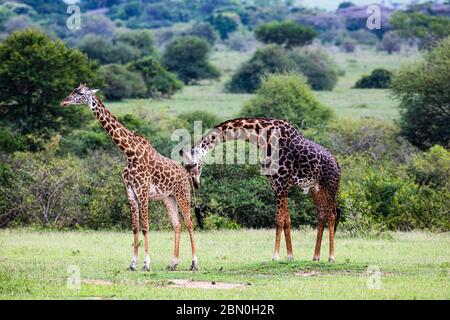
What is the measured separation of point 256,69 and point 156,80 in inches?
307

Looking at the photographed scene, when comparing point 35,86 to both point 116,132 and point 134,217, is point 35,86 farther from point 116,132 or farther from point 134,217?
point 134,217

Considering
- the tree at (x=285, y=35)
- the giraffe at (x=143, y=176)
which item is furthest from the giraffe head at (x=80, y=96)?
the tree at (x=285, y=35)

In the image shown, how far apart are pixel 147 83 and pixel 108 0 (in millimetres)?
84893

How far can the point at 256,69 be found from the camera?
59812 mm

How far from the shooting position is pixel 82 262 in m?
16.0

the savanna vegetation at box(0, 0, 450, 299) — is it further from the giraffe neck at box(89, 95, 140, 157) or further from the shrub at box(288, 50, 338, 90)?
the giraffe neck at box(89, 95, 140, 157)

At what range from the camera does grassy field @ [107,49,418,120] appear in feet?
147

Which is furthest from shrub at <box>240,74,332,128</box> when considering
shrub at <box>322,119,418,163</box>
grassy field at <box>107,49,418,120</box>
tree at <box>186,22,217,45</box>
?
tree at <box>186,22,217,45</box>

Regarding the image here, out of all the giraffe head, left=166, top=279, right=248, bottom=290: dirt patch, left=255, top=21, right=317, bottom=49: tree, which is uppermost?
the giraffe head

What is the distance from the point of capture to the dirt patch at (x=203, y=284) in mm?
13125

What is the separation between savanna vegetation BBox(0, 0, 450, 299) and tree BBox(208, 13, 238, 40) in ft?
123

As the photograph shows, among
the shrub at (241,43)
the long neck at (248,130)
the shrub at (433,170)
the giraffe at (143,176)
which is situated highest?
the long neck at (248,130)

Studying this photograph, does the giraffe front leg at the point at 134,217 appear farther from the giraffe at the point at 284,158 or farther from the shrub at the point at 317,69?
the shrub at the point at 317,69

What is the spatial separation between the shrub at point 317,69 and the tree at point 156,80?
7561 millimetres
